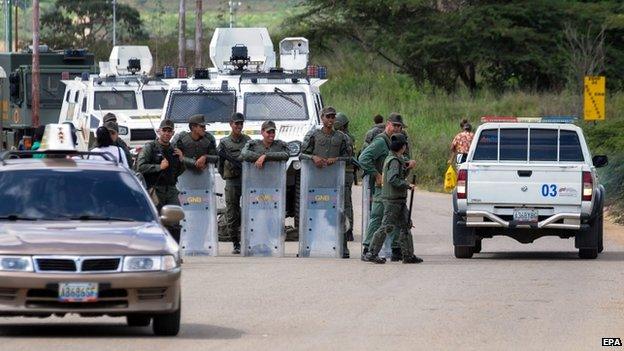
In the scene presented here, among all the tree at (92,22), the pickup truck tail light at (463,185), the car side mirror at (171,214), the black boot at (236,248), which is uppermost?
the tree at (92,22)

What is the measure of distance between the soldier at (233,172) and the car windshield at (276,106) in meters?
3.43

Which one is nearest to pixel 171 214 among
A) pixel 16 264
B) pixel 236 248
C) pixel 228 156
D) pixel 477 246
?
pixel 16 264

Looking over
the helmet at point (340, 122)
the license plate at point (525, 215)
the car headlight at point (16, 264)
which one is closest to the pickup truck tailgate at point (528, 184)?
the license plate at point (525, 215)

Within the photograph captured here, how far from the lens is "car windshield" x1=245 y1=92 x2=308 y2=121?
26.1m

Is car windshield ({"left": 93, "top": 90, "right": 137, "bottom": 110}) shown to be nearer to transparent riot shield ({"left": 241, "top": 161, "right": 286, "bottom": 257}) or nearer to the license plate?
transparent riot shield ({"left": 241, "top": 161, "right": 286, "bottom": 257})

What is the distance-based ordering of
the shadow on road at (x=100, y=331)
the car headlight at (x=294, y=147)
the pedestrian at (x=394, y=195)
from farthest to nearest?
1. the car headlight at (x=294, y=147)
2. the pedestrian at (x=394, y=195)
3. the shadow on road at (x=100, y=331)

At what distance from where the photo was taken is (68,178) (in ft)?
44.0

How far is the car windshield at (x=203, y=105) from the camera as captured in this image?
26141 mm

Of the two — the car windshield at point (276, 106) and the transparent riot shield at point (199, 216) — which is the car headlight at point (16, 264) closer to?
the transparent riot shield at point (199, 216)

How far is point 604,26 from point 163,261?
42.2 metres

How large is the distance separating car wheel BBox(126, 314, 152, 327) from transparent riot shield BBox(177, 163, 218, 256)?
826cm

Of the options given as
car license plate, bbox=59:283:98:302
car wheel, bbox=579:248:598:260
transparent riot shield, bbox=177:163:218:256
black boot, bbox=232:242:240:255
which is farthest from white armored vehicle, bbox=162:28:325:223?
car license plate, bbox=59:283:98:302

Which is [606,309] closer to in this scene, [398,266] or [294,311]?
[294,311]

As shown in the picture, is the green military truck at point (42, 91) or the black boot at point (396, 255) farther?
the green military truck at point (42, 91)
